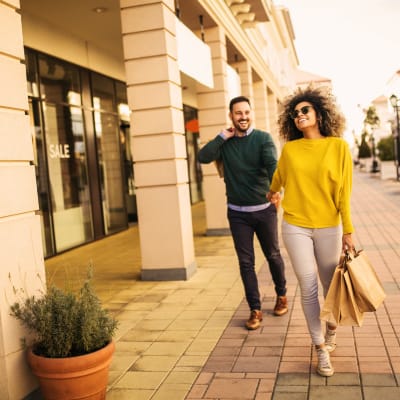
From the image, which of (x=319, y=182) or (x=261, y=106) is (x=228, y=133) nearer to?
(x=319, y=182)

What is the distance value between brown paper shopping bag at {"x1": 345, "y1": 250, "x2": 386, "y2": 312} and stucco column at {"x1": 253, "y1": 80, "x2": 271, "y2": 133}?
1533 centimetres

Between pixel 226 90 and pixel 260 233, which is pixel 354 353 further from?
pixel 226 90

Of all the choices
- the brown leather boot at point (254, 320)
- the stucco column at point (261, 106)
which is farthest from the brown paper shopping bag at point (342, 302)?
the stucco column at point (261, 106)

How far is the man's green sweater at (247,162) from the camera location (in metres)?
5.27

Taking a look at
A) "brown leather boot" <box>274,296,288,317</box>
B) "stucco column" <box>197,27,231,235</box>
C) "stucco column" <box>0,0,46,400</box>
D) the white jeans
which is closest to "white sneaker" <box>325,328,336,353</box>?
the white jeans

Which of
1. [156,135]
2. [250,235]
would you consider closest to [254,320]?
[250,235]

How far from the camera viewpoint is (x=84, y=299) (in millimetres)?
3752

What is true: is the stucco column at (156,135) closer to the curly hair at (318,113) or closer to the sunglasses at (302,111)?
the curly hair at (318,113)

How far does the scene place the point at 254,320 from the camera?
5199mm

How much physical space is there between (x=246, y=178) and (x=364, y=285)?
1794 mm

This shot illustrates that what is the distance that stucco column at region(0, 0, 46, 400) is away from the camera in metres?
3.67

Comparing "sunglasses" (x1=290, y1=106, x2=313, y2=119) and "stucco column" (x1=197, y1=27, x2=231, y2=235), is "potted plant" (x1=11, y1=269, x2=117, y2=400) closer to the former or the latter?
"sunglasses" (x1=290, y1=106, x2=313, y2=119)

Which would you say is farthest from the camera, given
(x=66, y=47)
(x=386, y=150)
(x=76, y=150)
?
(x=386, y=150)

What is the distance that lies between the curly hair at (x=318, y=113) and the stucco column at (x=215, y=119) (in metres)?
6.95
